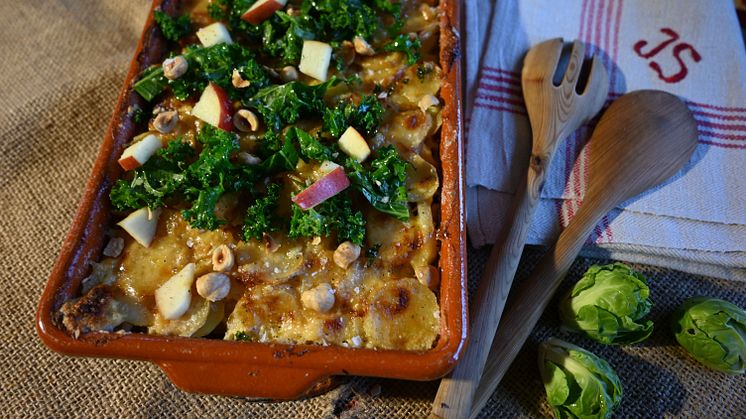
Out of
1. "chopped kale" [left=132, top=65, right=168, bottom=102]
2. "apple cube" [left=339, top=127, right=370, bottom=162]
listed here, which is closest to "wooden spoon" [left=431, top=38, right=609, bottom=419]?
"apple cube" [left=339, top=127, right=370, bottom=162]

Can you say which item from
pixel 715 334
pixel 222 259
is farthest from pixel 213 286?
pixel 715 334

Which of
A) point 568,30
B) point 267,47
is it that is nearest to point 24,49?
point 267,47

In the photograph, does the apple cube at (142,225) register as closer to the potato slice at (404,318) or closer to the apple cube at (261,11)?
the potato slice at (404,318)

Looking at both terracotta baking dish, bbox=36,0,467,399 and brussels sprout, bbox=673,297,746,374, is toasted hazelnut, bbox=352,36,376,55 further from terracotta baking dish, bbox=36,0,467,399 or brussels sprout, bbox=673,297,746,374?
brussels sprout, bbox=673,297,746,374

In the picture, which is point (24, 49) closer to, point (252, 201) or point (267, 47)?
point (267, 47)

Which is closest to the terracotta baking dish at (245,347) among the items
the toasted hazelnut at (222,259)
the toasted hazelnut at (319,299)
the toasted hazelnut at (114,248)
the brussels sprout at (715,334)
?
the toasted hazelnut at (114,248)

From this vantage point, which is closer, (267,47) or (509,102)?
(267,47)
